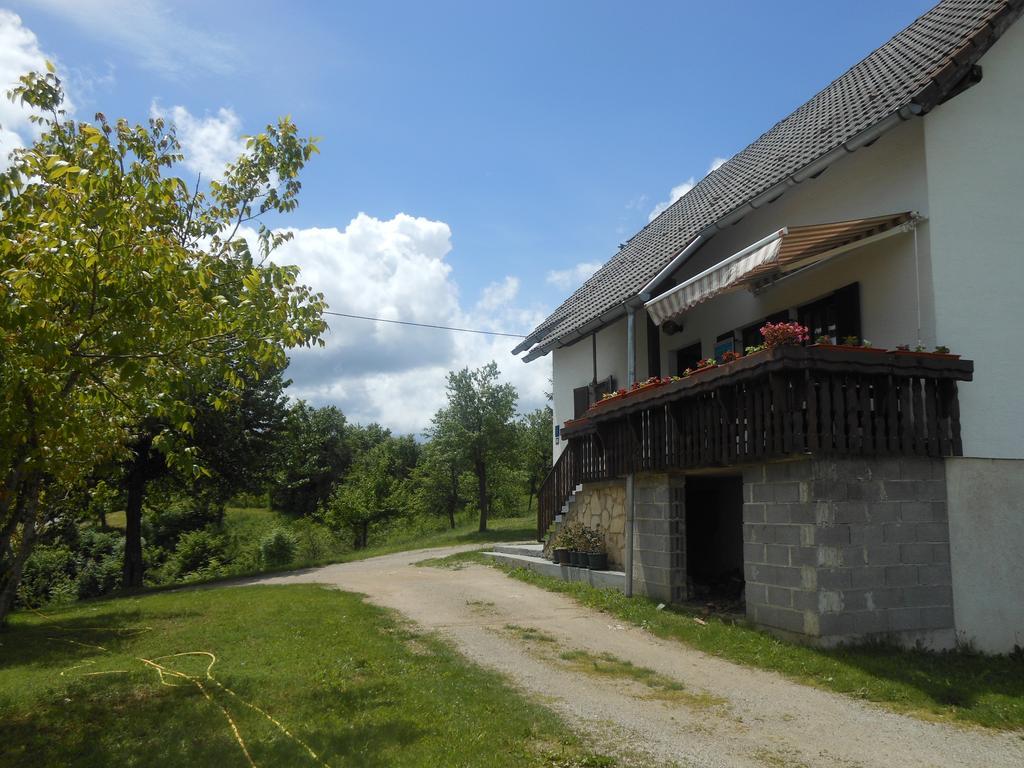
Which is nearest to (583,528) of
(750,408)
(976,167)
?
(750,408)

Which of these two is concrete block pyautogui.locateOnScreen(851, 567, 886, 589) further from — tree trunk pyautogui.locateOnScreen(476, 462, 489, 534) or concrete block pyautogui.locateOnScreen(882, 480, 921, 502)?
tree trunk pyautogui.locateOnScreen(476, 462, 489, 534)

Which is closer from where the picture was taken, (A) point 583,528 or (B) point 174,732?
(B) point 174,732

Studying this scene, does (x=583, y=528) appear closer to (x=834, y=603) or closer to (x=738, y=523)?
(x=738, y=523)

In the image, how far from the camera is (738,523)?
1366 centimetres

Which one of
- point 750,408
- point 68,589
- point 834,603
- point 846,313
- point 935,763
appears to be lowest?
point 68,589

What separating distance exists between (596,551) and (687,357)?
167 inches

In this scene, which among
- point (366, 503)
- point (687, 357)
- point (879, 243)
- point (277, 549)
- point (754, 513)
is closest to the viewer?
point (754, 513)

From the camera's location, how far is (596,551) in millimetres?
13609

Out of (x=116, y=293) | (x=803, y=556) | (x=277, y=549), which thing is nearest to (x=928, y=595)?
(x=803, y=556)

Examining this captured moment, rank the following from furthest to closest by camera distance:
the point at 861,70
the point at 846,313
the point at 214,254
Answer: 1. the point at 861,70
2. the point at 846,313
3. the point at 214,254

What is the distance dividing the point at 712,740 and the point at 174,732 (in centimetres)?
410

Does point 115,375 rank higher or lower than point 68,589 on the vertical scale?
higher

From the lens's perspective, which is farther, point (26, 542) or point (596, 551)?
point (596, 551)

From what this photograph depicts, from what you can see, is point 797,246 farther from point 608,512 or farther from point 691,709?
point 608,512
